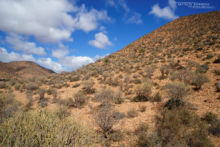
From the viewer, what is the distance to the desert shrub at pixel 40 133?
1876 millimetres

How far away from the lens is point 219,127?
3432mm

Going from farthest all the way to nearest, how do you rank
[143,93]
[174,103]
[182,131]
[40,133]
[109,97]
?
[109,97] < [143,93] < [174,103] < [182,131] < [40,133]

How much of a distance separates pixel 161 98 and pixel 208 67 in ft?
21.9

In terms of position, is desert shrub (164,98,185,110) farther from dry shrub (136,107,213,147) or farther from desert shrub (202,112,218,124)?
desert shrub (202,112,218,124)

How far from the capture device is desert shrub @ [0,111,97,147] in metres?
1.88

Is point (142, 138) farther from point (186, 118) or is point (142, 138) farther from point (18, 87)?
point (18, 87)

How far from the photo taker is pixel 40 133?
6.53 ft

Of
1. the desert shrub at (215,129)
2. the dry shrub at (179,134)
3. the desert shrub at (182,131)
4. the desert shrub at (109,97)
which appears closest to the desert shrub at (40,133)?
the dry shrub at (179,134)

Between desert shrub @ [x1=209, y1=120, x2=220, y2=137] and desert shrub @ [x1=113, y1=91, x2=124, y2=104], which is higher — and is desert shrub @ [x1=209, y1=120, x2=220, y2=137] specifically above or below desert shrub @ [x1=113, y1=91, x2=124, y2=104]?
below

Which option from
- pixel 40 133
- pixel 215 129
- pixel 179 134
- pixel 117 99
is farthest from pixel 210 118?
pixel 40 133

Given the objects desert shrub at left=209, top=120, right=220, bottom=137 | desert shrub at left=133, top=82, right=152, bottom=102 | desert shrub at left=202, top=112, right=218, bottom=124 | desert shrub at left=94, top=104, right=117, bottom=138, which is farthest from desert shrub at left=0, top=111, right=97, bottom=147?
desert shrub at left=133, top=82, right=152, bottom=102

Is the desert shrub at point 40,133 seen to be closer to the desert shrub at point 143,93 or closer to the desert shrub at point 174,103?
the desert shrub at point 174,103

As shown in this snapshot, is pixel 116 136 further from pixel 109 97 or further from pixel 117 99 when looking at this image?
pixel 109 97

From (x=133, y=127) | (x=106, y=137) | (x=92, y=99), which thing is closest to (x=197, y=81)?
(x=133, y=127)
